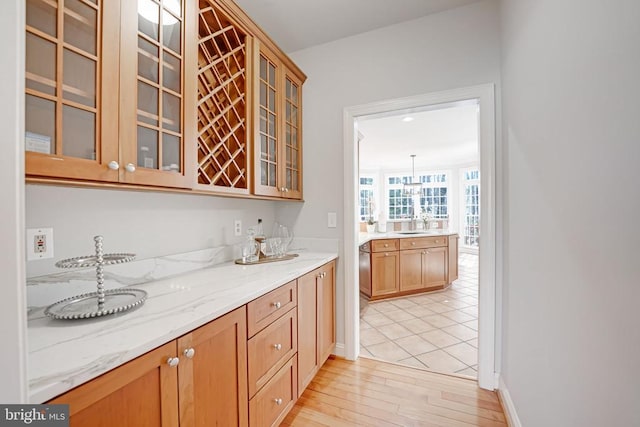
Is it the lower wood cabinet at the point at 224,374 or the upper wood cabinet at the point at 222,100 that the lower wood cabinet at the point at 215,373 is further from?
the upper wood cabinet at the point at 222,100

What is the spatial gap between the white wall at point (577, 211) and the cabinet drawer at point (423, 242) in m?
2.45

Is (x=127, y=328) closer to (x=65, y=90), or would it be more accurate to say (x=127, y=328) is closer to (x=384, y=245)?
(x=65, y=90)

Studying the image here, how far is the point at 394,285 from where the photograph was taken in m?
3.86

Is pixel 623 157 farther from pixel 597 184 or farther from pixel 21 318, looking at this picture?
pixel 21 318

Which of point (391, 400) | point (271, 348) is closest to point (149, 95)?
point (271, 348)

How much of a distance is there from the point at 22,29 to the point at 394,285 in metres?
3.98

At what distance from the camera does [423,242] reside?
4.11 m

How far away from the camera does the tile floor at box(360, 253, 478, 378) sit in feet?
7.54

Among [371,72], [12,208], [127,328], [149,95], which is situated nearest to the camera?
[12,208]

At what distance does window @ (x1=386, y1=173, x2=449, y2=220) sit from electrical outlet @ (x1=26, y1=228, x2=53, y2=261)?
7.58m

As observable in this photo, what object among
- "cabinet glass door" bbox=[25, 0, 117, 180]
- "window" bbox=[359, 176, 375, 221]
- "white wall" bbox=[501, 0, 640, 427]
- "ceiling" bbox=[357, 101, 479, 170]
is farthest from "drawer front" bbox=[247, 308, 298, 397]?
"window" bbox=[359, 176, 375, 221]

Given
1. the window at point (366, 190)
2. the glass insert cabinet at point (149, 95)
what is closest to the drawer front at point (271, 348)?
the glass insert cabinet at point (149, 95)

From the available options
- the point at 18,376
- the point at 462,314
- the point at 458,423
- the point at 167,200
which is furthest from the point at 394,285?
the point at 18,376

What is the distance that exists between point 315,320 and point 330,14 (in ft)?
7.45
